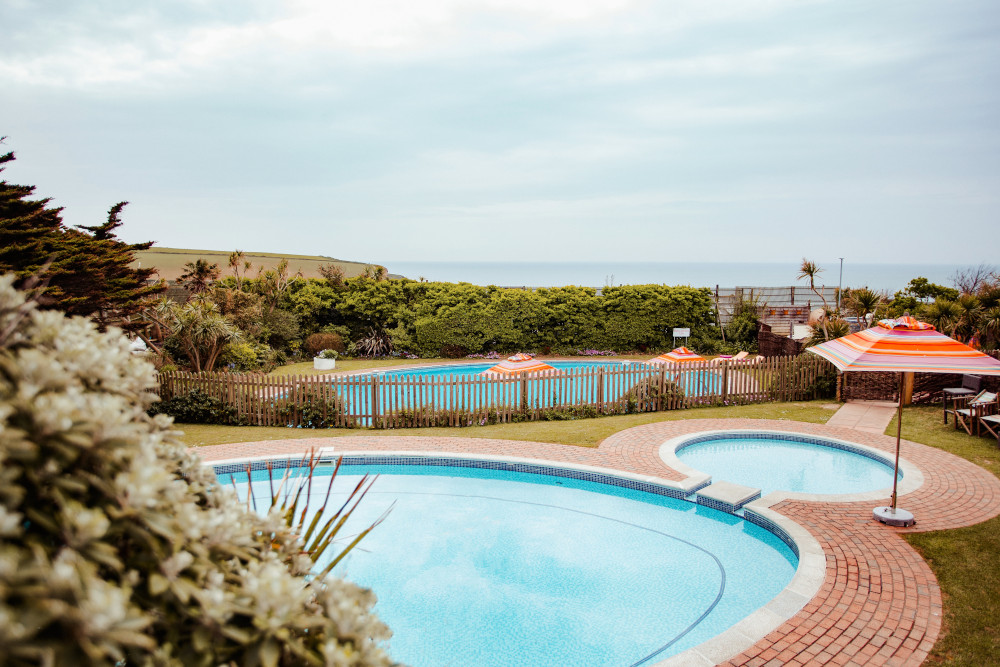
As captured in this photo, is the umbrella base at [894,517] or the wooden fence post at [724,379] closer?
the umbrella base at [894,517]

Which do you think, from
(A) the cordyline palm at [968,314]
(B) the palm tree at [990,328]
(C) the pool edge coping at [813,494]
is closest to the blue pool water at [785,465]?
(C) the pool edge coping at [813,494]

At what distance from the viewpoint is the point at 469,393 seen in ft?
43.0

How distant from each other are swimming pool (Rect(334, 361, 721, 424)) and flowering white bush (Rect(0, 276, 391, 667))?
1099 centimetres

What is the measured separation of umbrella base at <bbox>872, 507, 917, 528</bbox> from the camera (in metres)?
6.93

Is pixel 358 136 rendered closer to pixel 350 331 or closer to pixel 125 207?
pixel 350 331

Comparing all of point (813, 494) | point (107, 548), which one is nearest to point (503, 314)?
point (813, 494)

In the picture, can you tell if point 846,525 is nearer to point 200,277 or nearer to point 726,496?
point 726,496

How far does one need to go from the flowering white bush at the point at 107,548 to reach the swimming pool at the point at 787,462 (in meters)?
9.08

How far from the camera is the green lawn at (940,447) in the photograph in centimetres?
470

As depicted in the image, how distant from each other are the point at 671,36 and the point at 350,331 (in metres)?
18.0

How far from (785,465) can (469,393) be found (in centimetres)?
667

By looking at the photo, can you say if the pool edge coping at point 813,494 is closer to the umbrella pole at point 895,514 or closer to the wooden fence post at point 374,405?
the umbrella pole at point 895,514

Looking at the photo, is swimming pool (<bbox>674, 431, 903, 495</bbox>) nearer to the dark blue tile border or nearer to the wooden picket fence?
the dark blue tile border

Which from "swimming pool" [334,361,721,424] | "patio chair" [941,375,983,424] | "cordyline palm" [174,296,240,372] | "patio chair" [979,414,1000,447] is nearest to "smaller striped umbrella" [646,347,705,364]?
"swimming pool" [334,361,721,424]
